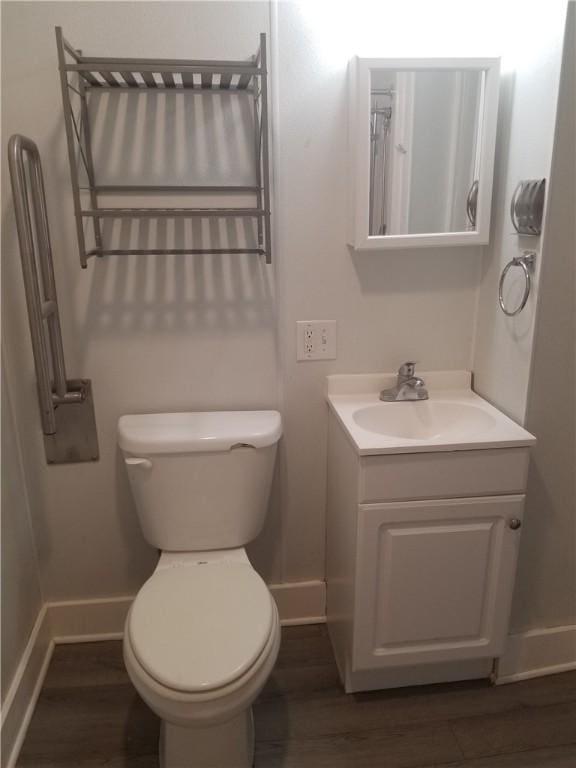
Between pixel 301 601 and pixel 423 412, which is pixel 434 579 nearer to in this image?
pixel 423 412

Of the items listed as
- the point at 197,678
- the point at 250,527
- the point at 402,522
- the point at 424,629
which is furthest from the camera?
the point at 250,527

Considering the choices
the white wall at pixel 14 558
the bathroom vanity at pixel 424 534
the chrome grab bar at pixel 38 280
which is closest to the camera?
the chrome grab bar at pixel 38 280

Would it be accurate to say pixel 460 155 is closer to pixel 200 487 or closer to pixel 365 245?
pixel 365 245

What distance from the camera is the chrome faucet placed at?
1676mm

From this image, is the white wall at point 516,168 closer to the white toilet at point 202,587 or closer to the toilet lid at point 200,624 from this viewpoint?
the white toilet at point 202,587

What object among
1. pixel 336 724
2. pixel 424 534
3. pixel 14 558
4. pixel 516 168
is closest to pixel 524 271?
pixel 516 168

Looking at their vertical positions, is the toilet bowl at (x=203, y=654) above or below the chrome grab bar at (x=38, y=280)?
below

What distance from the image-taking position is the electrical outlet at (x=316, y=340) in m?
1.67

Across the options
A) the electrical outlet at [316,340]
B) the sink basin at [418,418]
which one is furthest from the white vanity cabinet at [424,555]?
the electrical outlet at [316,340]

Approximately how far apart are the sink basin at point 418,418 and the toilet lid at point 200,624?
1.79 feet

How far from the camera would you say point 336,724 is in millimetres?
1566

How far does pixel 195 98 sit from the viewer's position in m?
1.51

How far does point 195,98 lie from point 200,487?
3.42ft

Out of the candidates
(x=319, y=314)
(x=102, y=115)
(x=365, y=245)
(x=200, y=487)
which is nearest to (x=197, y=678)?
(x=200, y=487)
